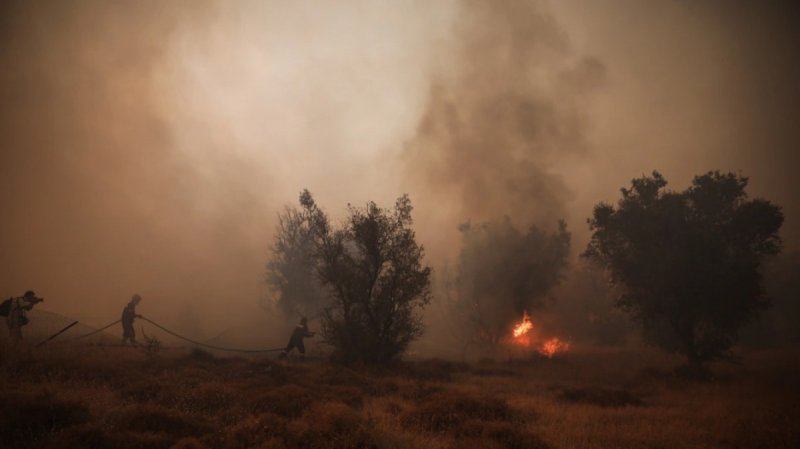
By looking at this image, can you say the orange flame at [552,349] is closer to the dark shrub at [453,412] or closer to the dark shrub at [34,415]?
the dark shrub at [453,412]

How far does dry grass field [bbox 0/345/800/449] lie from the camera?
414 inches

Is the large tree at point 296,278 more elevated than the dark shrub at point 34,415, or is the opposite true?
the large tree at point 296,278

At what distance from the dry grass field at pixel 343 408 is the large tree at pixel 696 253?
13.2 feet

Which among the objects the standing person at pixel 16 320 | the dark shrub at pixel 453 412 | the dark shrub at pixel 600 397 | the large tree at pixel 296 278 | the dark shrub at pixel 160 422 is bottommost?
the dark shrub at pixel 160 422

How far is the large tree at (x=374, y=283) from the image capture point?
2661 cm

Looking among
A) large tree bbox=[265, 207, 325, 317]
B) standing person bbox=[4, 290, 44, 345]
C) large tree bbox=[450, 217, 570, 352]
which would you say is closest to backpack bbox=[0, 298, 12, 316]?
standing person bbox=[4, 290, 44, 345]

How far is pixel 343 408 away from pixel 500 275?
37.7 meters

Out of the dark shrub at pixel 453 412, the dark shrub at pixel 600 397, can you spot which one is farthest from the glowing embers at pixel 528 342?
the dark shrub at pixel 453 412

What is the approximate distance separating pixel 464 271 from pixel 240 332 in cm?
2921

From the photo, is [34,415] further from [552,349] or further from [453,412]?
[552,349]

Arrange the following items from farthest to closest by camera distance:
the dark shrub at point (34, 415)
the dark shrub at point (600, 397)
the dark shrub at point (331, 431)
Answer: the dark shrub at point (600, 397), the dark shrub at point (331, 431), the dark shrub at point (34, 415)

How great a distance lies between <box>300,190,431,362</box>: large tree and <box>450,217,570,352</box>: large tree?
19145 mm

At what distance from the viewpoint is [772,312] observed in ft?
155

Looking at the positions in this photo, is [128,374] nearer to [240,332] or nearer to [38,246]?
[240,332]
